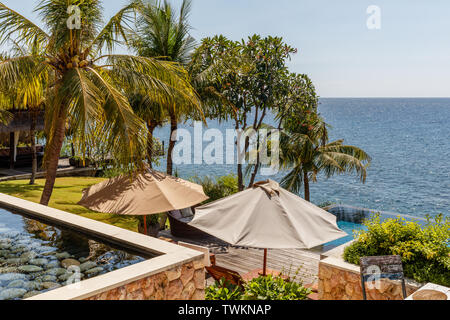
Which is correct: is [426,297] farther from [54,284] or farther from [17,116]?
[17,116]

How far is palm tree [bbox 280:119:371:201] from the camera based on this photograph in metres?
15.4

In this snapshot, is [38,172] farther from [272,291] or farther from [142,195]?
[272,291]

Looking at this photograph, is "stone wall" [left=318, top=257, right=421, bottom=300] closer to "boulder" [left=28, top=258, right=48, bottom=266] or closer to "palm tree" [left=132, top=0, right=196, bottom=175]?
"boulder" [left=28, top=258, right=48, bottom=266]

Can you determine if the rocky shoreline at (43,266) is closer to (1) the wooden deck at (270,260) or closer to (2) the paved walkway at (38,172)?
(1) the wooden deck at (270,260)

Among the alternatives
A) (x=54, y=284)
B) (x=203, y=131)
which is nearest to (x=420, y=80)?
(x=54, y=284)

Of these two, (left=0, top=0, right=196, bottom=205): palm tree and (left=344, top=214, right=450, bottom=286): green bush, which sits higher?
(left=0, top=0, right=196, bottom=205): palm tree

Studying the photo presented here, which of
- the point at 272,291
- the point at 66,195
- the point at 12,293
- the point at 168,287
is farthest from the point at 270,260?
the point at 66,195

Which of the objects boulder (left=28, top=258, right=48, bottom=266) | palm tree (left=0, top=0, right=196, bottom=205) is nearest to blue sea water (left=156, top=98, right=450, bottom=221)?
palm tree (left=0, top=0, right=196, bottom=205)

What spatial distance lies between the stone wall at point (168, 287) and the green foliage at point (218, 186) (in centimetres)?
945

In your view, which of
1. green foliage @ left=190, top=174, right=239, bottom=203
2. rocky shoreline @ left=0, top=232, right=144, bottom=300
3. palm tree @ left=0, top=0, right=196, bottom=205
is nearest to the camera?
rocky shoreline @ left=0, top=232, right=144, bottom=300

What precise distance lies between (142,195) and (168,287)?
3445 millimetres

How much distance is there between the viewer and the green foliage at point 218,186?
14789mm

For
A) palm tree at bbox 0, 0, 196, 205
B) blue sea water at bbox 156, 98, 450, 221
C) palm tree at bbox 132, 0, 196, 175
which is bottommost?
blue sea water at bbox 156, 98, 450, 221

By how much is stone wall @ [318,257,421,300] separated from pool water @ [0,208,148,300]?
300cm
